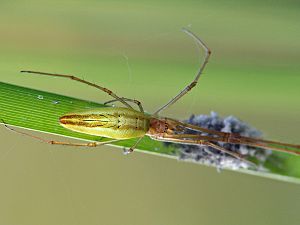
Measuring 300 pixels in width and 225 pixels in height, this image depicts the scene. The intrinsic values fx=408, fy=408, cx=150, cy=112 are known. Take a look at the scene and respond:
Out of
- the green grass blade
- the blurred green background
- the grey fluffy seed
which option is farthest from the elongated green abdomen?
the blurred green background

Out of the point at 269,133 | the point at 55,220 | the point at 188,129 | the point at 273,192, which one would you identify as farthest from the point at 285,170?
the point at 55,220

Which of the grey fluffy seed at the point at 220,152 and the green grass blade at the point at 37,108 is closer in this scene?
the green grass blade at the point at 37,108

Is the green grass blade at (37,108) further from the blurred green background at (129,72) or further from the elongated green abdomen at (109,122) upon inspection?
the blurred green background at (129,72)

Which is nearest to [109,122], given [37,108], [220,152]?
[37,108]

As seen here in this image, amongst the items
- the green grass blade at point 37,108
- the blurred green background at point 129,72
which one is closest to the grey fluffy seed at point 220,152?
the green grass blade at point 37,108

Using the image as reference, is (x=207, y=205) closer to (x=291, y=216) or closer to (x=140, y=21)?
(x=291, y=216)
